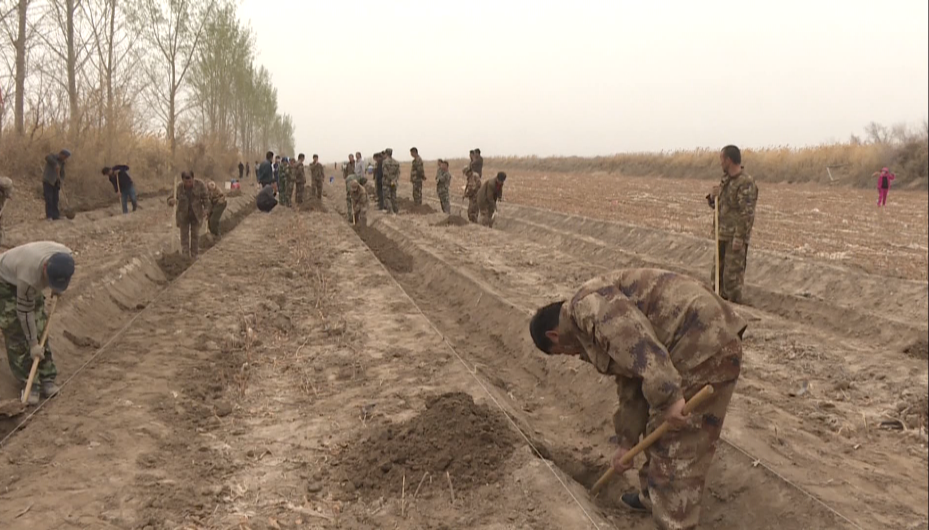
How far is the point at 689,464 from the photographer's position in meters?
3.10

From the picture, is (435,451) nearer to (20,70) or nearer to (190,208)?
(190,208)

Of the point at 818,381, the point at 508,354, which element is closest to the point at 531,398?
the point at 508,354

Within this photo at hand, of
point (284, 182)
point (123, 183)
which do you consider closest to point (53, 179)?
point (123, 183)

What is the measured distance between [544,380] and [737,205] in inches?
123

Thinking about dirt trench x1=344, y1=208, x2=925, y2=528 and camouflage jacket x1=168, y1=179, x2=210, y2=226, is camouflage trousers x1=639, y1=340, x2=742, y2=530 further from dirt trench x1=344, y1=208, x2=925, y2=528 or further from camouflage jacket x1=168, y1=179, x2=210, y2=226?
camouflage jacket x1=168, y1=179, x2=210, y2=226

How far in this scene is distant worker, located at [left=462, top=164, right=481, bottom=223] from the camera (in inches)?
598

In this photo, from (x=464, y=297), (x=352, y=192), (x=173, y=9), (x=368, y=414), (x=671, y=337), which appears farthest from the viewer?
(x=173, y=9)

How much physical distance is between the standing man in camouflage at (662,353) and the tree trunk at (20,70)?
62.3 ft

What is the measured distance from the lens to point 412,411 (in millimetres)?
4812

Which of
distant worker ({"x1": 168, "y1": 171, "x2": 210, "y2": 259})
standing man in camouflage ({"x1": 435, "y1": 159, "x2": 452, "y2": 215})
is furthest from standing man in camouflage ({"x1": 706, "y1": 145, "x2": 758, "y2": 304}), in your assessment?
standing man in camouflage ({"x1": 435, "y1": 159, "x2": 452, "y2": 215})

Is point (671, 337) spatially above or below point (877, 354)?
above

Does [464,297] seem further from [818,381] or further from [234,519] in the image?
[234,519]

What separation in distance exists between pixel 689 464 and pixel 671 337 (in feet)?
2.10

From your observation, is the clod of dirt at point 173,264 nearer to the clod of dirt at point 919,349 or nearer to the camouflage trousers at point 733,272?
the camouflage trousers at point 733,272
